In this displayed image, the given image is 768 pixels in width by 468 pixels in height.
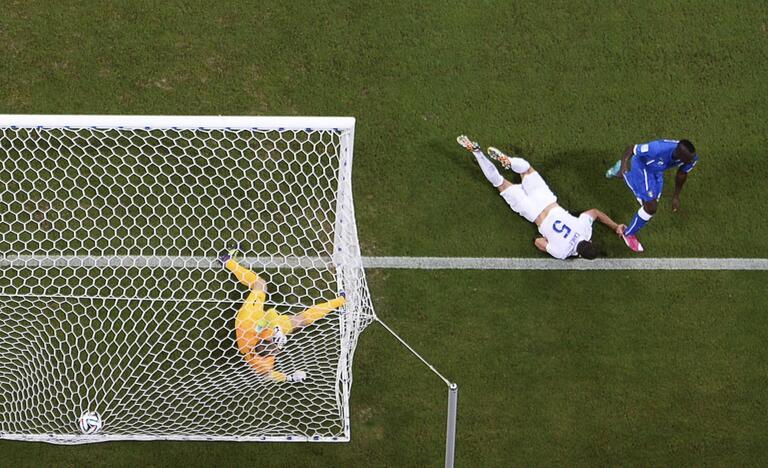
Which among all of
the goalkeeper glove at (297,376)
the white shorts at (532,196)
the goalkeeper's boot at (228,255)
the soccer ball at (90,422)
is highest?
the white shorts at (532,196)

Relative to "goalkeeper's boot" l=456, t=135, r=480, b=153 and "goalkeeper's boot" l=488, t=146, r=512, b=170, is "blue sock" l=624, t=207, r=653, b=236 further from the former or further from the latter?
"goalkeeper's boot" l=456, t=135, r=480, b=153

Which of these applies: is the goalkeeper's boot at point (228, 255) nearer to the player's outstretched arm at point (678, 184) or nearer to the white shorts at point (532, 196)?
the white shorts at point (532, 196)

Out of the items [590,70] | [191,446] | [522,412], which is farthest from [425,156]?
[191,446]

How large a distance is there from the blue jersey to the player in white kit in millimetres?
528

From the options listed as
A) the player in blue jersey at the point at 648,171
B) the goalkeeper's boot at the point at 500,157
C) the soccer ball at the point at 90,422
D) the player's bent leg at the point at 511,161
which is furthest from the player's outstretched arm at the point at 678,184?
the soccer ball at the point at 90,422

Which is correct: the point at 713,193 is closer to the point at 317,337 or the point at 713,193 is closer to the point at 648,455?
the point at 648,455

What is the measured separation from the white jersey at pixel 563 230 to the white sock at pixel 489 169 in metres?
0.46

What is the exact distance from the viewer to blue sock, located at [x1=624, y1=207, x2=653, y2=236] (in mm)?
5449

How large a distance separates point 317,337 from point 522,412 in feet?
5.58

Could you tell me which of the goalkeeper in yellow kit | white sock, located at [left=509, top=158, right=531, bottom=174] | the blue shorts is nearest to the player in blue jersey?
the blue shorts

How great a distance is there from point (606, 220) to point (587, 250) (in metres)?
0.46

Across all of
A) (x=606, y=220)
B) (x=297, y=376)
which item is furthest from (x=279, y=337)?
(x=606, y=220)

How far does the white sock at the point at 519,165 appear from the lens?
5.56 meters

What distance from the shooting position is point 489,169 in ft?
18.3
